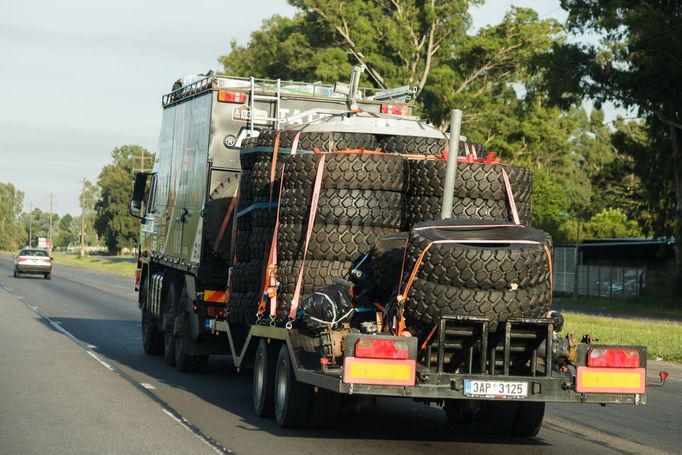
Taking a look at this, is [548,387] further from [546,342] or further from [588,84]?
[588,84]

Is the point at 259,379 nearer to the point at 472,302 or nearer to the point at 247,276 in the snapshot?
the point at 247,276

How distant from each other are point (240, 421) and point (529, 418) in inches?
105

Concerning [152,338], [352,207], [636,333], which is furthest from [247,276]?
[636,333]

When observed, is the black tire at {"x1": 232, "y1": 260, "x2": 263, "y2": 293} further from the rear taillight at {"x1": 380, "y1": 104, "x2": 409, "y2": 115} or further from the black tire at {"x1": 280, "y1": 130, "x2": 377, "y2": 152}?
the rear taillight at {"x1": 380, "y1": 104, "x2": 409, "y2": 115}

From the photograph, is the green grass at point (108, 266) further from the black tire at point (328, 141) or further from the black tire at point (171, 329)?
the black tire at point (328, 141)

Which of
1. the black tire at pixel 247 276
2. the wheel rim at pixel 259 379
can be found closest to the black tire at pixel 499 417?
the wheel rim at pixel 259 379

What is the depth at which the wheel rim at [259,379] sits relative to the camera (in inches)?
445

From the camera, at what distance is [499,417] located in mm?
10805

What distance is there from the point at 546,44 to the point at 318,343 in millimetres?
52773

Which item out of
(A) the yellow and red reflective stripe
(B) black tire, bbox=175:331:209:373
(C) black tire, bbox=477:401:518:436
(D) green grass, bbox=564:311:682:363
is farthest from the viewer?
(D) green grass, bbox=564:311:682:363

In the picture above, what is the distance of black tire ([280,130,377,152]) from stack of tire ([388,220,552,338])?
233cm

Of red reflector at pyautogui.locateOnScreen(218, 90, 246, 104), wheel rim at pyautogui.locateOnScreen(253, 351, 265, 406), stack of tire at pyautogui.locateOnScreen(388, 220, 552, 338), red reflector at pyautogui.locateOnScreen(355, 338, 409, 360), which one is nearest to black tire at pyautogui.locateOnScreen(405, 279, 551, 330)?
stack of tire at pyautogui.locateOnScreen(388, 220, 552, 338)

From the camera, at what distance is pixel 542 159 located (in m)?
80.1

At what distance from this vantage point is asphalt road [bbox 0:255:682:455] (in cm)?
990
